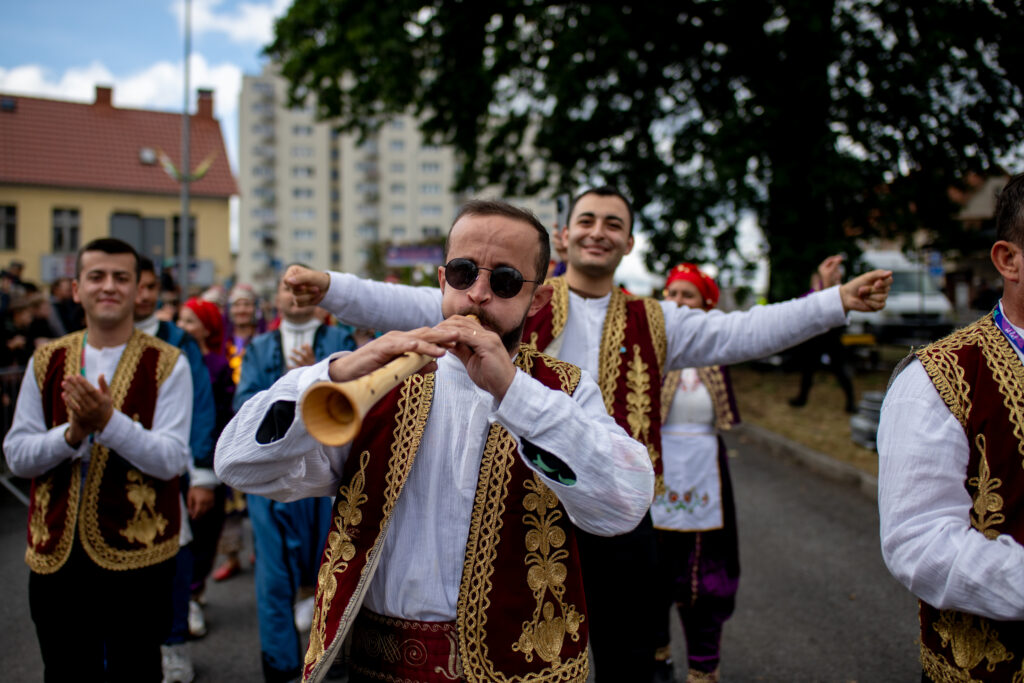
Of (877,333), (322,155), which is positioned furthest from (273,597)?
(322,155)

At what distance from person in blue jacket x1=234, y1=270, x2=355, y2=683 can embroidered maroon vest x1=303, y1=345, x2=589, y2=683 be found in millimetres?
1712

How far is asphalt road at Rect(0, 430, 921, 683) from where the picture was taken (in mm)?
4176

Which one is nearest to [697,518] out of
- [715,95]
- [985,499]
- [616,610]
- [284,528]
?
[616,610]

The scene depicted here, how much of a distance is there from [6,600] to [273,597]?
8.80 feet

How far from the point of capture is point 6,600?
5.18 meters

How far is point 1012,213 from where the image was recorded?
74.9 inches

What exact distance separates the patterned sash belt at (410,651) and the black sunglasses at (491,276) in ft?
2.67

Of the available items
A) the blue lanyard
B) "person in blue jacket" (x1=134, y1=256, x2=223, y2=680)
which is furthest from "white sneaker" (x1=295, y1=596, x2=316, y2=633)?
the blue lanyard

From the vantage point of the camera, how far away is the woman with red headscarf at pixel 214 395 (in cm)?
495

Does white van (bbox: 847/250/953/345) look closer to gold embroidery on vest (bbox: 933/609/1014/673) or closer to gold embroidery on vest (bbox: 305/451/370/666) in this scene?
gold embroidery on vest (bbox: 933/609/1014/673)

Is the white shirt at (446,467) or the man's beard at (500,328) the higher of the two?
the man's beard at (500,328)

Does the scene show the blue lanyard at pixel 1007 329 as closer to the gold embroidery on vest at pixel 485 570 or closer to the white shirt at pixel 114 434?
the gold embroidery on vest at pixel 485 570

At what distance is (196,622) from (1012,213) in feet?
15.7

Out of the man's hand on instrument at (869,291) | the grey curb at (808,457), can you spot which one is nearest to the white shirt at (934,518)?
the man's hand on instrument at (869,291)
